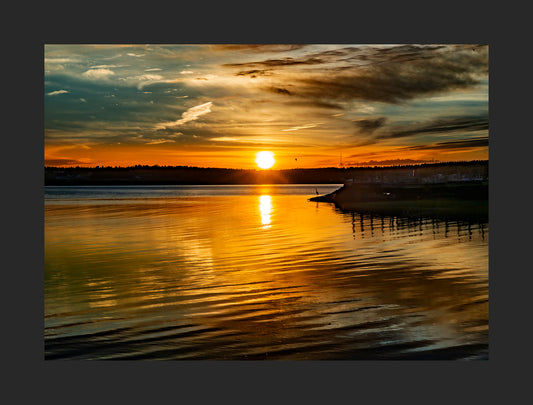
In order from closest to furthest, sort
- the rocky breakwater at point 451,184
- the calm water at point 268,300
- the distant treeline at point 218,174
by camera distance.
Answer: the calm water at point 268,300
the rocky breakwater at point 451,184
the distant treeline at point 218,174

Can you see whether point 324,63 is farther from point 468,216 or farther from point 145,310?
point 468,216

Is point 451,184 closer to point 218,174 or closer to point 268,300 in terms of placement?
point 218,174

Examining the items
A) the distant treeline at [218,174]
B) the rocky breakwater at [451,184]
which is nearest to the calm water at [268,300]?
the rocky breakwater at [451,184]

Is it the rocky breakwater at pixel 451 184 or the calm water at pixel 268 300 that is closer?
the calm water at pixel 268 300

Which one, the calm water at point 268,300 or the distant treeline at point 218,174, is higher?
the distant treeline at point 218,174

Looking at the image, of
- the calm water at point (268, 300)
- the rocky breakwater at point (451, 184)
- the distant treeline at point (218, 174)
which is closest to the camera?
the calm water at point (268, 300)

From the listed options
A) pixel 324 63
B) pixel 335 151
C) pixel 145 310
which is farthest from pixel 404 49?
pixel 145 310

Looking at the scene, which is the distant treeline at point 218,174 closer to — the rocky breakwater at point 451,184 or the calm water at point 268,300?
the rocky breakwater at point 451,184
